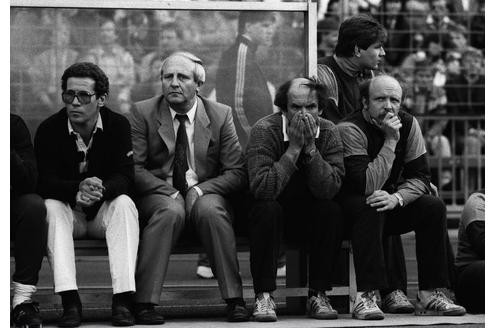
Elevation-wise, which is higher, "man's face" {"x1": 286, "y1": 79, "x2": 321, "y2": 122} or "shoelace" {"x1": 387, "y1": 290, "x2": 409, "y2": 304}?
"man's face" {"x1": 286, "y1": 79, "x2": 321, "y2": 122}

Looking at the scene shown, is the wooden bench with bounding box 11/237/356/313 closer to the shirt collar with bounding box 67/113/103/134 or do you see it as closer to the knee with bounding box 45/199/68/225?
the knee with bounding box 45/199/68/225

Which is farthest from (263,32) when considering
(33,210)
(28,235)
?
(28,235)

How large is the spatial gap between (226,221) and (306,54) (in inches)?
65.4

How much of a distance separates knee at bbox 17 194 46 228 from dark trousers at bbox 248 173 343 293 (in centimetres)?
124

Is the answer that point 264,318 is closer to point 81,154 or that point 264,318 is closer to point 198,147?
point 198,147

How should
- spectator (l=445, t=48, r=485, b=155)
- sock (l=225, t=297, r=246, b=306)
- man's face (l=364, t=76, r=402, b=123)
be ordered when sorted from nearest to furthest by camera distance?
sock (l=225, t=297, r=246, b=306) → man's face (l=364, t=76, r=402, b=123) → spectator (l=445, t=48, r=485, b=155)

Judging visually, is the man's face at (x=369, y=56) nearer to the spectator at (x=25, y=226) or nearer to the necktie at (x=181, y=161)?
the necktie at (x=181, y=161)

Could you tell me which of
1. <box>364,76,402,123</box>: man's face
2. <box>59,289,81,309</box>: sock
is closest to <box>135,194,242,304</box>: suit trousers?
<box>59,289,81,309</box>: sock

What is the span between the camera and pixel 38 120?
8219 mm

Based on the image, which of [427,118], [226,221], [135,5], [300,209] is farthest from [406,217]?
[427,118]

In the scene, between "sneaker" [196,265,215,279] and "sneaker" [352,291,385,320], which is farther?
"sneaker" [196,265,215,279]

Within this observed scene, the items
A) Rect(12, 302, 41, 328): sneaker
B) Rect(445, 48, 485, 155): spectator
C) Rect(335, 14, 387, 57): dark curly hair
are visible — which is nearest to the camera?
Rect(12, 302, 41, 328): sneaker

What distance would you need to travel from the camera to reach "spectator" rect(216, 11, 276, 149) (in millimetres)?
8523

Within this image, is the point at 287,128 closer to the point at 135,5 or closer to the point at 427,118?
the point at 135,5
